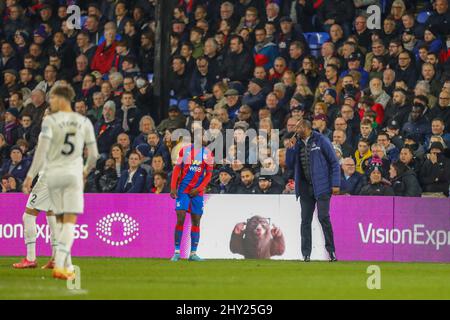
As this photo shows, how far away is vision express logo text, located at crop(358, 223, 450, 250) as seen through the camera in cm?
2009

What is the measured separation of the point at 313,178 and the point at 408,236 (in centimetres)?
207

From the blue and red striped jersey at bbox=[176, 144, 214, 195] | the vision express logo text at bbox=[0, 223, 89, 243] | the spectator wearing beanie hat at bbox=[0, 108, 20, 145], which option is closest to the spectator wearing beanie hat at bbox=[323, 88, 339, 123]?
the blue and red striped jersey at bbox=[176, 144, 214, 195]

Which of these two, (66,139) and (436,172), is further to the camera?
(436,172)

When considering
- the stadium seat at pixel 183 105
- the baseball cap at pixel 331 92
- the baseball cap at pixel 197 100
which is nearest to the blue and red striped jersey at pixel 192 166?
the baseball cap at pixel 331 92

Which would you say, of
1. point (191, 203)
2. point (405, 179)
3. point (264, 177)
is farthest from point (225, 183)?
point (405, 179)

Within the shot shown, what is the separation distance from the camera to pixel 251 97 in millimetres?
22922

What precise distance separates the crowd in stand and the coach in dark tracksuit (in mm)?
1205

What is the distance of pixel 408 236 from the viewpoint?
66.4ft

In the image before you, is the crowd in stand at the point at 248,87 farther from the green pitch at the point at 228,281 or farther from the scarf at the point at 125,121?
the green pitch at the point at 228,281

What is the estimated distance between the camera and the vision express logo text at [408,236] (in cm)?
2009

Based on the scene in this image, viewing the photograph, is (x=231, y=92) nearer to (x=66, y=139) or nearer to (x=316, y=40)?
(x=316, y=40)

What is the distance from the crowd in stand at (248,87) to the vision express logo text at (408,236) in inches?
24.9

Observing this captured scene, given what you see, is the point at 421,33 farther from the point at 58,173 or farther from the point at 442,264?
the point at 58,173

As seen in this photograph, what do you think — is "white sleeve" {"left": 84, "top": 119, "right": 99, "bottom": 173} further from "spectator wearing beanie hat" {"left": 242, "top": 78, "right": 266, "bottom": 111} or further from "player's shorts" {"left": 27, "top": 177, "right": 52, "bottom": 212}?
"spectator wearing beanie hat" {"left": 242, "top": 78, "right": 266, "bottom": 111}
